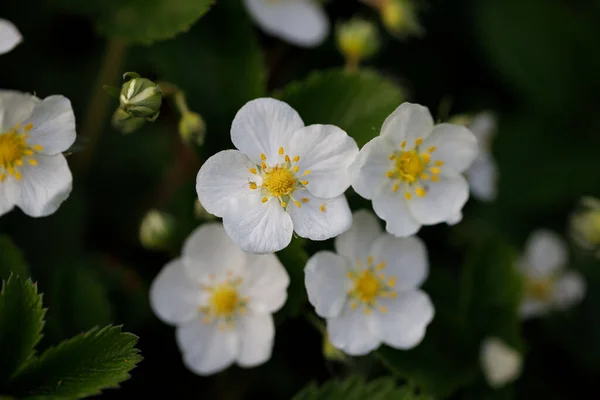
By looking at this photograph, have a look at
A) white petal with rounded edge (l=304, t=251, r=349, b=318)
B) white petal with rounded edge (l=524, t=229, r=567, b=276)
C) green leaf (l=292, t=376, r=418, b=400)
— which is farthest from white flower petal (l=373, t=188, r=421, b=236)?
white petal with rounded edge (l=524, t=229, r=567, b=276)

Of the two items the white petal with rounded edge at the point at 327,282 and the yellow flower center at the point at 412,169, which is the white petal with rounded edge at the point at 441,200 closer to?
the yellow flower center at the point at 412,169

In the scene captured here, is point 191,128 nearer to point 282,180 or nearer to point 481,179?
point 282,180

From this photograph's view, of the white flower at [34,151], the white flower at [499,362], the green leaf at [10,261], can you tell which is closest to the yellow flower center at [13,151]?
the white flower at [34,151]

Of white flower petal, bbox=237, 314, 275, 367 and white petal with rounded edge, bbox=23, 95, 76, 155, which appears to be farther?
white flower petal, bbox=237, 314, 275, 367

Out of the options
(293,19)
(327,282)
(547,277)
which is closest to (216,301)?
(327,282)

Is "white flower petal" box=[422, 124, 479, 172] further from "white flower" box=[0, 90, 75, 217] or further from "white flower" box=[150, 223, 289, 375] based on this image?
"white flower" box=[0, 90, 75, 217]

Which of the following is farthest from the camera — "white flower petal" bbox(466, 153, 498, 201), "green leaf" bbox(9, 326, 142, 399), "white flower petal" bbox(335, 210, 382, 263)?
"white flower petal" bbox(466, 153, 498, 201)
